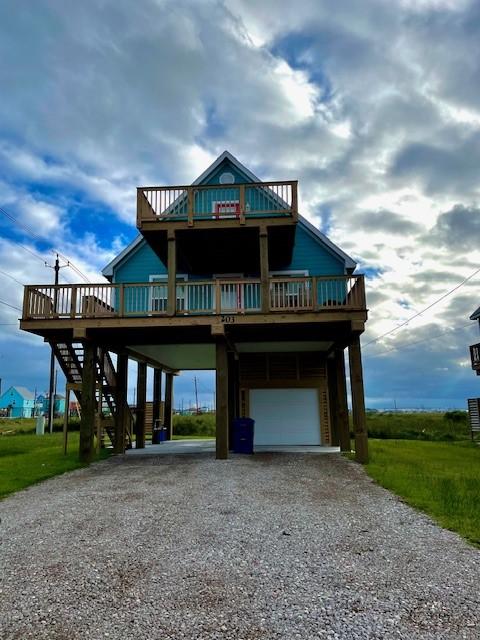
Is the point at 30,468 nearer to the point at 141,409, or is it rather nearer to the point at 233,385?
the point at 141,409

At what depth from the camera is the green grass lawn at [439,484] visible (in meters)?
6.95

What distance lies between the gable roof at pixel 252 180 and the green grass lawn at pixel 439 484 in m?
7.12

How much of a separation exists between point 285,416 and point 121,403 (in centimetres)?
654

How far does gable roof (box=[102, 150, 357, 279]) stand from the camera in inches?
670

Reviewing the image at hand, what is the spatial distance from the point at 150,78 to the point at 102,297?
21.0 feet

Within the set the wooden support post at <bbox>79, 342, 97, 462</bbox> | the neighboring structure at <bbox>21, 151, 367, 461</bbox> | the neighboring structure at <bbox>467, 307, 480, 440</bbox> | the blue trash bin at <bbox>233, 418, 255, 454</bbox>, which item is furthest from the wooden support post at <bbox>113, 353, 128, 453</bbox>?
the neighboring structure at <bbox>467, 307, 480, 440</bbox>

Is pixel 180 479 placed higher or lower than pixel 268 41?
lower

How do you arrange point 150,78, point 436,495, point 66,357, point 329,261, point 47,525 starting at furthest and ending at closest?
point 329,261
point 66,357
point 150,78
point 436,495
point 47,525

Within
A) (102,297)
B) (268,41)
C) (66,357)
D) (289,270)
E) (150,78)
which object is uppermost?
(268,41)

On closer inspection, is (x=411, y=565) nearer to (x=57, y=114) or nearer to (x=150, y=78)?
(x=150, y=78)

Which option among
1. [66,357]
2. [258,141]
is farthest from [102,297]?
[258,141]

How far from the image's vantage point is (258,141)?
14539 mm

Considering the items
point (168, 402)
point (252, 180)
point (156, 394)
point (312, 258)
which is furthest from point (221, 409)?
point (168, 402)

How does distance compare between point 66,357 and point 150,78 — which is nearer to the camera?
point 150,78
